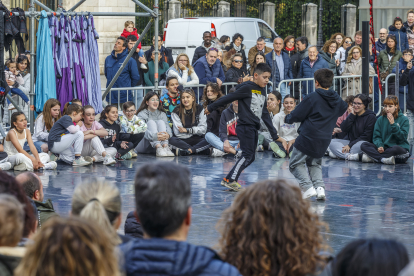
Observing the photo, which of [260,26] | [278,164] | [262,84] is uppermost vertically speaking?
[260,26]

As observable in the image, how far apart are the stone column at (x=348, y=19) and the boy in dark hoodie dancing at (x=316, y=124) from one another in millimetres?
22446

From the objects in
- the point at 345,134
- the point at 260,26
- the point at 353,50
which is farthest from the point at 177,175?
the point at 260,26

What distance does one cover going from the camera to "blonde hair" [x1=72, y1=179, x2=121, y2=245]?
3.13 m

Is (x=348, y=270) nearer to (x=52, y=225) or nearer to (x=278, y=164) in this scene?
(x=52, y=225)

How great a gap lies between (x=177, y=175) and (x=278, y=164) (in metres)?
8.93

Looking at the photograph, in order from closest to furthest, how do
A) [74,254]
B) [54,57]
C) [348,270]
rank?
[74,254], [348,270], [54,57]

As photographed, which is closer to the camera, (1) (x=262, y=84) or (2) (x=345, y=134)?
(1) (x=262, y=84)

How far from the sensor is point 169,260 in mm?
2609

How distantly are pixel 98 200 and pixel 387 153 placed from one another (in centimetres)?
910

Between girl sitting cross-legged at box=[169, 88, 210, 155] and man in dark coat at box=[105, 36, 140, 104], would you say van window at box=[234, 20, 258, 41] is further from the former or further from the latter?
girl sitting cross-legged at box=[169, 88, 210, 155]

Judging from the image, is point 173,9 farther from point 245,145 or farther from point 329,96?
point 329,96

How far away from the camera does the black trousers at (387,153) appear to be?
11.6 meters

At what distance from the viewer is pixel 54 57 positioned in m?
11.0

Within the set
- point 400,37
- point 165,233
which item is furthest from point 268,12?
point 165,233
